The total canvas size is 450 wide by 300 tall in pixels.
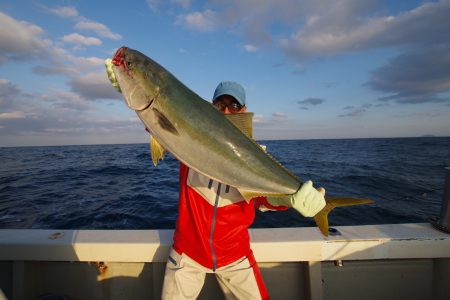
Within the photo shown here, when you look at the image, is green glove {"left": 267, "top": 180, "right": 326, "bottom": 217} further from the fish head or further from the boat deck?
the fish head

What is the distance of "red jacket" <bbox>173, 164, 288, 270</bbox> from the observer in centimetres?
291

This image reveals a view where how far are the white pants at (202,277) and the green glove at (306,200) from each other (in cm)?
91

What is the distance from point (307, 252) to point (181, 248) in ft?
5.48

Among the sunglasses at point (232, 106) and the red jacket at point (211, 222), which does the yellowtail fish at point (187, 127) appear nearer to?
the red jacket at point (211, 222)

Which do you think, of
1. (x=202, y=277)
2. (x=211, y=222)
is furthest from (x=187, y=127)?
(x=202, y=277)

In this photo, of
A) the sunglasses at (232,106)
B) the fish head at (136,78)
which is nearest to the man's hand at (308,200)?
the sunglasses at (232,106)

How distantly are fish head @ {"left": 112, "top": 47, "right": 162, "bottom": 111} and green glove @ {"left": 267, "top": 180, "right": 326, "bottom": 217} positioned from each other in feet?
5.26

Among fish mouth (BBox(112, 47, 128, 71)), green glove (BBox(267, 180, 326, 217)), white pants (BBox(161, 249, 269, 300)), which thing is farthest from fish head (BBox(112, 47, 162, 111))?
white pants (BBox(161, 249, 269, 300))

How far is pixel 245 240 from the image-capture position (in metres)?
3.10

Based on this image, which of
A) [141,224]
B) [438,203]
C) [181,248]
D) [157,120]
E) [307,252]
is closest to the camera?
[157,120]

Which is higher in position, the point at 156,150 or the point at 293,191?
the point at 156,150

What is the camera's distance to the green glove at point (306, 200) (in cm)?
257

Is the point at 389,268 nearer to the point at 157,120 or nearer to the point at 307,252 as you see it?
the point at 307,252

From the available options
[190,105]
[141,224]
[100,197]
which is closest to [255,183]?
[190,105]
